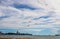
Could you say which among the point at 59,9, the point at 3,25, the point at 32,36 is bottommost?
the point at 32,36

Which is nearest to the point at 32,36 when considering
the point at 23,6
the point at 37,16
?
the point at 37,16

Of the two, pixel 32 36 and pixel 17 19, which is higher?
pixel 17 19

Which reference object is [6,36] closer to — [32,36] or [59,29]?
[32,36]

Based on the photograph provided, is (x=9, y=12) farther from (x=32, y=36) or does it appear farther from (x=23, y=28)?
(x=32, y=36)

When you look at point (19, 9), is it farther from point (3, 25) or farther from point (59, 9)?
point (59, 9)

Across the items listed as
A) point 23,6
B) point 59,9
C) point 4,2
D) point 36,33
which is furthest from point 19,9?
point 59,9

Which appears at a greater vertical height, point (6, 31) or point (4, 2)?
point (4, 2)

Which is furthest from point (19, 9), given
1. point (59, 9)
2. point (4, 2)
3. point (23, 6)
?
point (59, 9)
